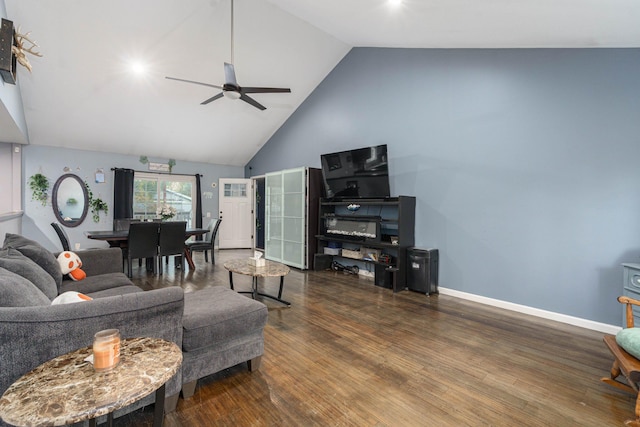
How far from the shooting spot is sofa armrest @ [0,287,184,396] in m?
1.19

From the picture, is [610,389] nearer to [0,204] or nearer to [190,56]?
[190,56]

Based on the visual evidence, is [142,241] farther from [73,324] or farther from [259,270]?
[73,324]

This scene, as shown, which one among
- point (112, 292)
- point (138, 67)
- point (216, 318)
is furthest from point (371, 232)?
point (138, 67)

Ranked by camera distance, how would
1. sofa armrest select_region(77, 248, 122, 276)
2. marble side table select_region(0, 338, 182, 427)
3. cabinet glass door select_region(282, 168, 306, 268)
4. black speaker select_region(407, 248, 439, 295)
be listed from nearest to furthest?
marble side table select_region(0, 338, 182, 427)
sofa armrest select_region(77, 248, 122, 276)
black speaker select_region(407, 248, 439, 295)
cabinet glass door select_region(282, 168, 306, 268)

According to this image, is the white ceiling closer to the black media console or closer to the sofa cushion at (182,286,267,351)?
the black media console

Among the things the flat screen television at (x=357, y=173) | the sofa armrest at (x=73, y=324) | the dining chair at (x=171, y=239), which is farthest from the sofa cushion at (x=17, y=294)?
the flat screen television at (x=357, y=173)

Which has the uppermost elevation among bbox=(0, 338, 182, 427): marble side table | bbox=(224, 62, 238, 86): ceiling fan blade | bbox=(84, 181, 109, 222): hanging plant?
bbox=(224, 62, 238, 86): ceiling fan blade

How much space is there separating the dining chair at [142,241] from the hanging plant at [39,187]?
9.93 feet

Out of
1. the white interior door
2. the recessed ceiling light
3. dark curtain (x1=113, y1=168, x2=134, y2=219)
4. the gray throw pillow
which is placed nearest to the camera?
the gray throw pillow

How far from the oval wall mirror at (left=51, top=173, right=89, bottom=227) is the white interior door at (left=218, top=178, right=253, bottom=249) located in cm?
301

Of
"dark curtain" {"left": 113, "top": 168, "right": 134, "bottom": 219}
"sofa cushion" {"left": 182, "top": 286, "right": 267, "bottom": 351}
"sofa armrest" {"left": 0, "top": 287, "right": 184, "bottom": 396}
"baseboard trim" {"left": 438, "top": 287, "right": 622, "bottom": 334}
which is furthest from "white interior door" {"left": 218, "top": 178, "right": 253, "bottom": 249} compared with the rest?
"sofa armrest" {"left": 0, "top": 287, "right": 184, "bottom": 396}

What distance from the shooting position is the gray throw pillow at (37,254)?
8.02 ft

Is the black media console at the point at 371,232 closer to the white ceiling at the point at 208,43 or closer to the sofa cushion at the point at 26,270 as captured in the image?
the white ceiling at the point at 208,43

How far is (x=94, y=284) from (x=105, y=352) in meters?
2.13
